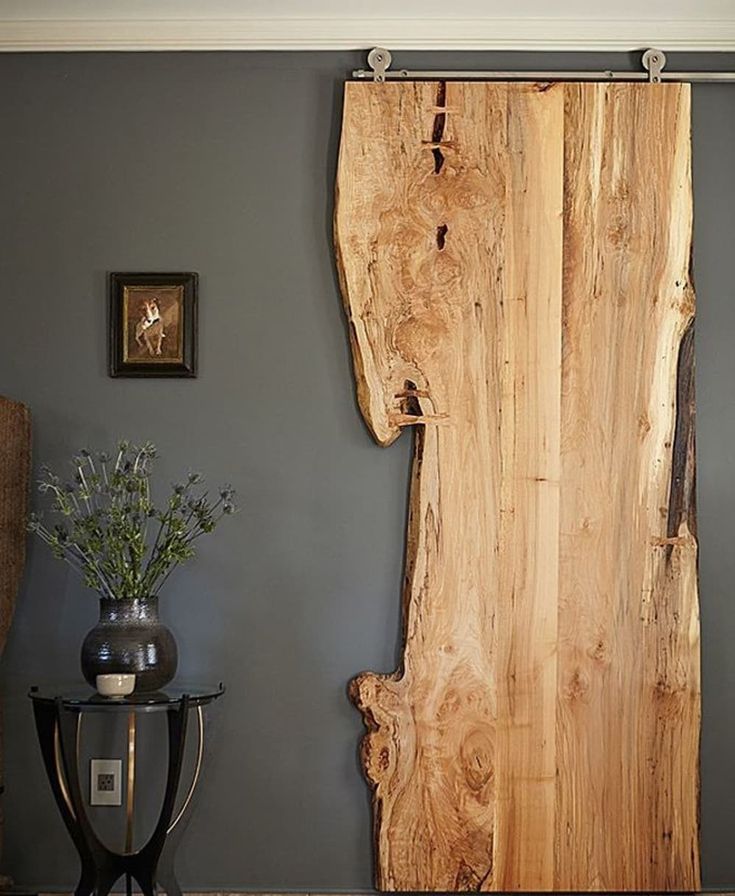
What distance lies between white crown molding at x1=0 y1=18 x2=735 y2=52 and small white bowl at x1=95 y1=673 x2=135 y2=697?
174 cm

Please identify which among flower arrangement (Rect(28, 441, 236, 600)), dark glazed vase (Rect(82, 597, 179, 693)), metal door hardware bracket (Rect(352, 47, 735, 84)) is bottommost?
dark glazed vase (Rect(82, 597, 179, 693))

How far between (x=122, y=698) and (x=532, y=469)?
123 cm

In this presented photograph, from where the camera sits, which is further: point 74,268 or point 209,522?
point 74,268

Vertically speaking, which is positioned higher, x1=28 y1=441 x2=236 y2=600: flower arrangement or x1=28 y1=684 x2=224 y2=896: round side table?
x1=28 y1=441 x2=236 y2=600: flower arrangement

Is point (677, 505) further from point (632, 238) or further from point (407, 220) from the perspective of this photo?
point (407, 220)

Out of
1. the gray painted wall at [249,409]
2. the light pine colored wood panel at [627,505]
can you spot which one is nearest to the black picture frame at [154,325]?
the gray painted wall at [249,409]

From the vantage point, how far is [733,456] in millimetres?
3285

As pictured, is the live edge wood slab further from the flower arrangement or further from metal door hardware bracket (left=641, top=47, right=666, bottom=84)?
the flower arrangement

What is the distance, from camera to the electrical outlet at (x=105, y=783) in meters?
3.24

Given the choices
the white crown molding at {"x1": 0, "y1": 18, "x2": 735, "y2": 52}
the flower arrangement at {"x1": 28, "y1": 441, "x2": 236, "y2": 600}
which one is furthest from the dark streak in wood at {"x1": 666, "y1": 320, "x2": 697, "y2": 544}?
the flower arrangement at {"x1": 28, "y1": 441, "x2": 236, "y2": 600}

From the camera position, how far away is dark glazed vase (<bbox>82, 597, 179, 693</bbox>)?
2.90 metres

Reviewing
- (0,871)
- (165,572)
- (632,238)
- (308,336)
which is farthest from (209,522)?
(632,238)

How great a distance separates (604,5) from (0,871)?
2838 millimetres

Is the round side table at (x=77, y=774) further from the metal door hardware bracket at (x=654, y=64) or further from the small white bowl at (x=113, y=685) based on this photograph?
the metal door hardware bracket at (x=654, y=64)
